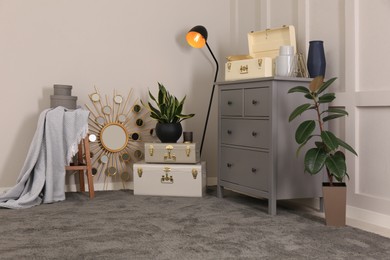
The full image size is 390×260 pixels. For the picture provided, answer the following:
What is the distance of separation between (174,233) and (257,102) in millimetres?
1004

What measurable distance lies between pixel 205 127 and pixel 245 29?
85 centimetres

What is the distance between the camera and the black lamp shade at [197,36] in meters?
3.69

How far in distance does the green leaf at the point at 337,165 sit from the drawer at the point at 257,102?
51 cm

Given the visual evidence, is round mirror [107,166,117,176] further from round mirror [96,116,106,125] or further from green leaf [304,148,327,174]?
green leaf [304,148,327,174]

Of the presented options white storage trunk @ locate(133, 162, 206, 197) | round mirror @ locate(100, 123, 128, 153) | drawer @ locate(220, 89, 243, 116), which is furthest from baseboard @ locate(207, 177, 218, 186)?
→ drawer @ locate(220, 89, 243, 116)

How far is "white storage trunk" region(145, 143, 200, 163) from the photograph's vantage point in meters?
3.43

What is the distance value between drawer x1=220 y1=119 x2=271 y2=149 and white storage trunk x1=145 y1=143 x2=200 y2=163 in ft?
0.81

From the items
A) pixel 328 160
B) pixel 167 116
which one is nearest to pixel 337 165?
pixel 328 160

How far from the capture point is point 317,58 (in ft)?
9.43

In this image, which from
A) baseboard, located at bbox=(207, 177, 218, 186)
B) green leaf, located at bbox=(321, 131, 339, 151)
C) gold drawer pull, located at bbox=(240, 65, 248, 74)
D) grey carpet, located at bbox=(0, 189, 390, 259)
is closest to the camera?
grey carpet, located at bbox=(0, 189, 390, 259)

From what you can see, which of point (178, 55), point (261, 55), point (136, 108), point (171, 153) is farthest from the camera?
point (178, 55)

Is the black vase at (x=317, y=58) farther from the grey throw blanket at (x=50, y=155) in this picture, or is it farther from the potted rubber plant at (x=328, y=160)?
the grey throw blanket at (x=50, y=155)

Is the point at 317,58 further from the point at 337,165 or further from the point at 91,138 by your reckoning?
the point at 91,138

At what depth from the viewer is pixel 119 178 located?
3.82 m
